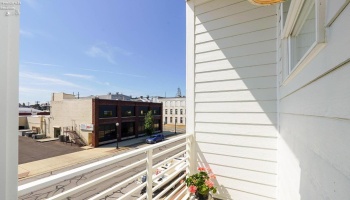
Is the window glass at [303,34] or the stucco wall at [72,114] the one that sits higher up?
the window glass at [303,34]

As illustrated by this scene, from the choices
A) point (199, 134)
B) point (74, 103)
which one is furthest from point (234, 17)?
point (74, 103)

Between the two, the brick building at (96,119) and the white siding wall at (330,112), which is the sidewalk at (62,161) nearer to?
the brick building at (96,119)

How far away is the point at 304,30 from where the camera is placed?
41.6 inches

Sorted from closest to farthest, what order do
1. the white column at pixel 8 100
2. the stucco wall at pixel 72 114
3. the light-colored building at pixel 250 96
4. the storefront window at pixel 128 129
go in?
the white column at pixel 8 100 < the light-colored building at pixel 250 96 < the stucco wall at pixel 72 114 < the storefront window at pixel 128 129

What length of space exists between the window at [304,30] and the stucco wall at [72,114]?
15762 mm

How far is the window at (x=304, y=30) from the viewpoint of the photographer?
0.60 m

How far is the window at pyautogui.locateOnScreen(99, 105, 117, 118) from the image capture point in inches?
602

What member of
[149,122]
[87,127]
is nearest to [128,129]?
[149,122]

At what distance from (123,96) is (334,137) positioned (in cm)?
3507

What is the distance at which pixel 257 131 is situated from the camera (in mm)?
2051

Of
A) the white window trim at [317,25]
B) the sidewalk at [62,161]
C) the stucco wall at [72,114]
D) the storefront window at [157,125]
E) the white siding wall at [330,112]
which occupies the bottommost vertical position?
the sidewalk at [62,161]

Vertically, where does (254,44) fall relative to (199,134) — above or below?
above

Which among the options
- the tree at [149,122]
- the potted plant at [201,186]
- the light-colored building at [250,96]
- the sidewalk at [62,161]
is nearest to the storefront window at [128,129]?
the tree at [149,122]

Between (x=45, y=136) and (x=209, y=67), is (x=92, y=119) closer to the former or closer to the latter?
(x=45, y=136)
